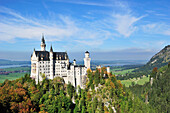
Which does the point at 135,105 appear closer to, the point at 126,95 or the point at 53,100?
the point at 126,95

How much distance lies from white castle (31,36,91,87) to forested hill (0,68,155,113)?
3.34 metres

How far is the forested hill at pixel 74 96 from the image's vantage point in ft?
246

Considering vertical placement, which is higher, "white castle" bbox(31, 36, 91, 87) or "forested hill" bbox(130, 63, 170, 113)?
"white castle" bbox(31, 36, 91, 87)

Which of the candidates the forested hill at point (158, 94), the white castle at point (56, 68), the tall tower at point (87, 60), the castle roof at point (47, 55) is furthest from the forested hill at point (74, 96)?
the forested hill at point (158, 94)

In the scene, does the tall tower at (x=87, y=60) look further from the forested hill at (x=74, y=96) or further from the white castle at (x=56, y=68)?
the forested hill at (x=74, y=96)

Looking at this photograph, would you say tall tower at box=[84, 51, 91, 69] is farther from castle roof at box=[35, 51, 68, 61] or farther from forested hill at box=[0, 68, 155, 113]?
castle roof at box=[35, 51, 68, 61]

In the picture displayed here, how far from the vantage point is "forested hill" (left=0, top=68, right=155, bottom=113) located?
74.9m

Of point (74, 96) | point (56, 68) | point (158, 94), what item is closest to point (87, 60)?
point (56, 68)

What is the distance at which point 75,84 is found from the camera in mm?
90438

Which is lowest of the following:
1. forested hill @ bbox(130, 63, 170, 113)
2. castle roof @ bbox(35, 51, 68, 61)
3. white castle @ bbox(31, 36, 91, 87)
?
forested hill @ bbox(130, 63, 170, 113)

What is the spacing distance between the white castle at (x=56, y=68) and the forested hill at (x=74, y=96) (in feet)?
11.0

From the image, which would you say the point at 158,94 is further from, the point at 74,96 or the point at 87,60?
the point at 74,96

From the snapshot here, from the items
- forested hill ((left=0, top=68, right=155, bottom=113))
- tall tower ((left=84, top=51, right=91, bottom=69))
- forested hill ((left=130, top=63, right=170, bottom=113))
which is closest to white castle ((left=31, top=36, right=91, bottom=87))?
tall tower ((left=84, top=51, right=91, bottom=69))

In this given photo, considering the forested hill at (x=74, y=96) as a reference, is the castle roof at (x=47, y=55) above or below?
above
